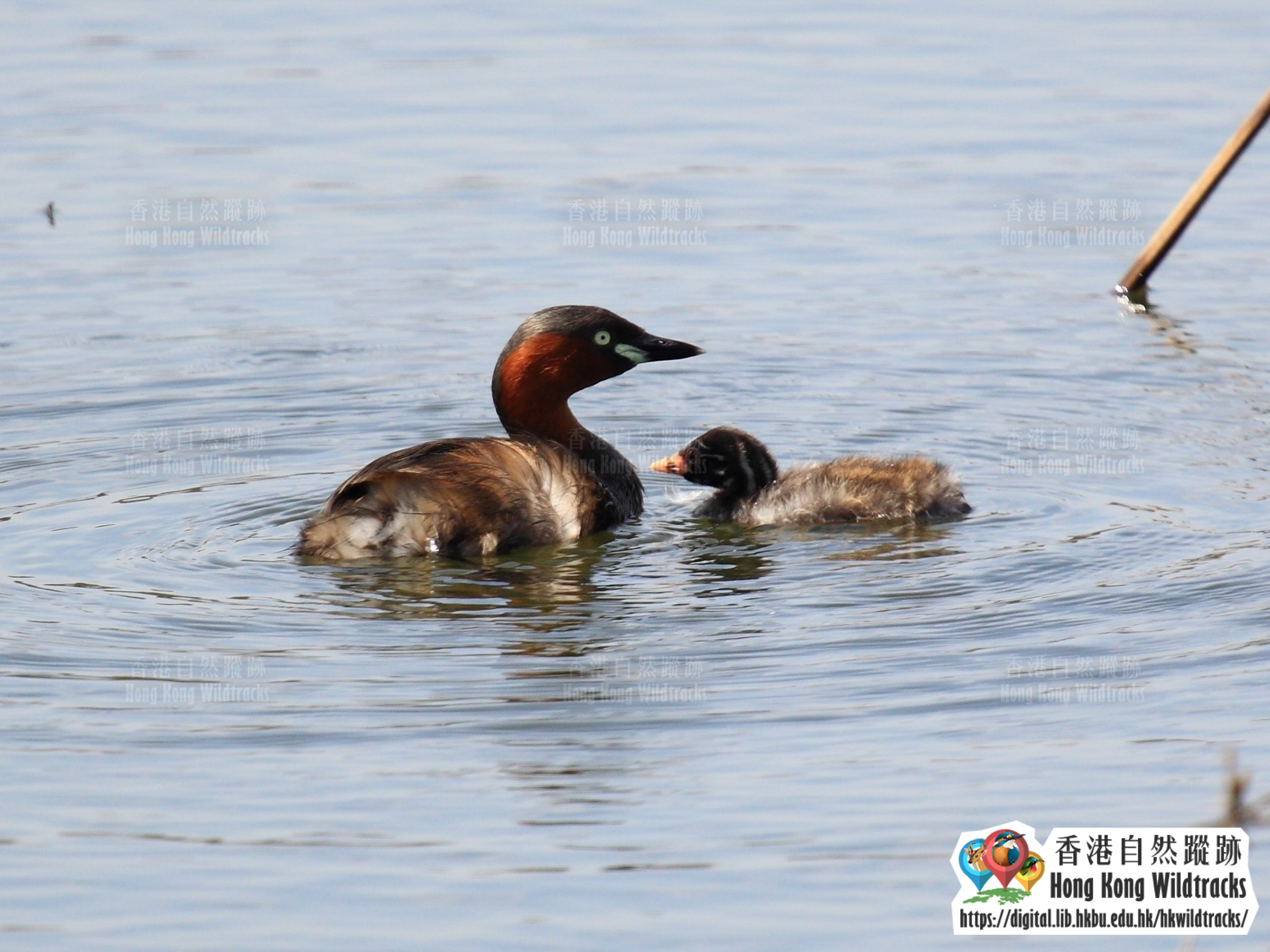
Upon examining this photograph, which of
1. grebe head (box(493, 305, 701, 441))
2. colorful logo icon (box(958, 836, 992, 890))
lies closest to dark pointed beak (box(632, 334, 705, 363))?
grebe head (box(493, 305, 701, 441))

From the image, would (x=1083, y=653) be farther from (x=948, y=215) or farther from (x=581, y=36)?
(x=581, y=36)

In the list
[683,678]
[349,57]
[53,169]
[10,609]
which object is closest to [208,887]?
[683,678]

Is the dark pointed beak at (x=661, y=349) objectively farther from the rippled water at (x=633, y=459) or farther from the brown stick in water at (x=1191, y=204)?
the brown stick in water at (x=1191, y=204)

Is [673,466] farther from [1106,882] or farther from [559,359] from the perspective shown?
[1106,882]

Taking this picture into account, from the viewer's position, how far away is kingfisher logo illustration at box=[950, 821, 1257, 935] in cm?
519

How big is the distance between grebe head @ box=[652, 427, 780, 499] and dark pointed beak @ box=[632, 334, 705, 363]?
0.42 metres

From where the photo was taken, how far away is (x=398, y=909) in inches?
205

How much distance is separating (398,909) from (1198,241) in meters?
10.1

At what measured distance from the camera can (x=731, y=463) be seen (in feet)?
29.7

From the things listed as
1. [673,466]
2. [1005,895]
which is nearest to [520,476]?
[673,466]

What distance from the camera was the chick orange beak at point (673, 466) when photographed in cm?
923

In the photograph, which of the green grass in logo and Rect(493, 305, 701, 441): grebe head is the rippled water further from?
Rect(493, 305, 701, 441): grebe head

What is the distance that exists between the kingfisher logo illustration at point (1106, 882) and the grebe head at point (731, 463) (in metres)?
3.69

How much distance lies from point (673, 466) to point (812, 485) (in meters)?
0.80
